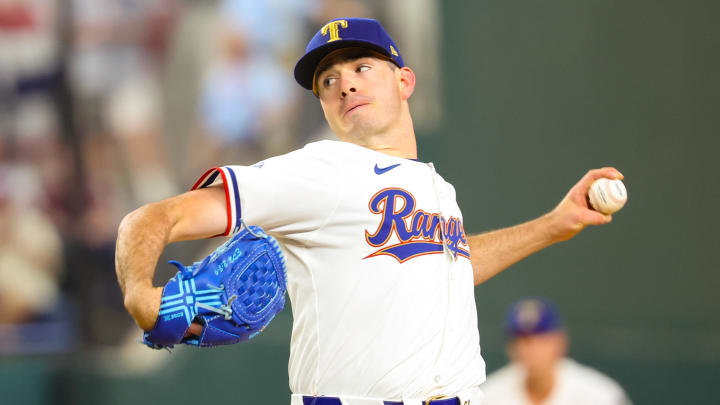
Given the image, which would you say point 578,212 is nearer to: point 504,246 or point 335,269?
point 504,246

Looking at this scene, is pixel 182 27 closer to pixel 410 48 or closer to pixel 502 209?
pixel 410 48

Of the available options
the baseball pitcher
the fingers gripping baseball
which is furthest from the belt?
the fingers gripping baseball

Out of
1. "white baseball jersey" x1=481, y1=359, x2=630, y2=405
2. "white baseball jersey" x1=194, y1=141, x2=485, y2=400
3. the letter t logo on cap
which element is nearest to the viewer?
"white baseball jersey" x1=194, y1=141, x2=485, y2=400

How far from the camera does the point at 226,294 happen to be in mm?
1758

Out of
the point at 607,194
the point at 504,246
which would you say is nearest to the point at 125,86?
the point at 504,246

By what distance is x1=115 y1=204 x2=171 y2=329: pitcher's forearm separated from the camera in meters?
1.64

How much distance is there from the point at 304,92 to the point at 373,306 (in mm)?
4497

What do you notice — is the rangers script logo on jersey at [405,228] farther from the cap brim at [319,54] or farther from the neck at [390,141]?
the cap brim at [319,54]

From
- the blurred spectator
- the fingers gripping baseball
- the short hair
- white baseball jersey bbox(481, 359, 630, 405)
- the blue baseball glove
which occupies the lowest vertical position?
white baseball jersey bbox(481, 359, 630, 405)

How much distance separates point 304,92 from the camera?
6.38 meters

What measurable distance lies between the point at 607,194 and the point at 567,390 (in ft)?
6.44

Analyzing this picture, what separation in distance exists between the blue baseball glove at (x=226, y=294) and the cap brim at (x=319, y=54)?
0.75 m

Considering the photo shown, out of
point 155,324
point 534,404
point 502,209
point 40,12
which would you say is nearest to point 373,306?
point 155,324

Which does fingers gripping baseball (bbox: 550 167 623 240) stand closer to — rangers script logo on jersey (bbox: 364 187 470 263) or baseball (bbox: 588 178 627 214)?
baseball (bbox: 588 178 627 214)
